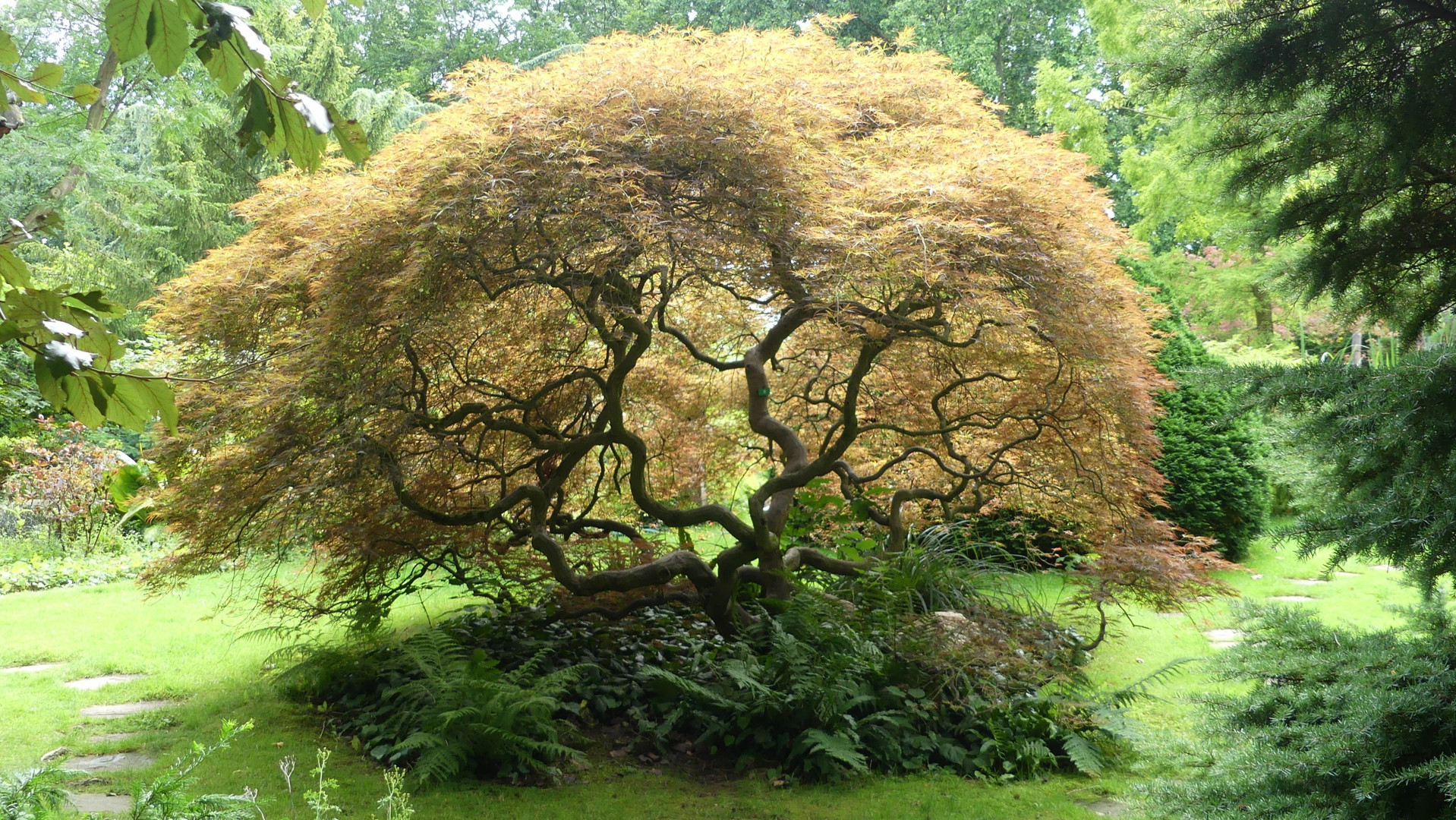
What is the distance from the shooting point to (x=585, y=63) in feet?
13.9

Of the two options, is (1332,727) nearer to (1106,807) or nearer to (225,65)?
(1106,807)

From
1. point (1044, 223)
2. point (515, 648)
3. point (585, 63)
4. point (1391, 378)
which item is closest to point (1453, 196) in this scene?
point (1391, 378)

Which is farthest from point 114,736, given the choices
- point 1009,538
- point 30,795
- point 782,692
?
point 1009,538

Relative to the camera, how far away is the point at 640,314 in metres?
4.96

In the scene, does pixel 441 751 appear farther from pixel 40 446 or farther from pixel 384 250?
pixel 40 446

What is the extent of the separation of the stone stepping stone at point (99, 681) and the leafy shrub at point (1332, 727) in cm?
515

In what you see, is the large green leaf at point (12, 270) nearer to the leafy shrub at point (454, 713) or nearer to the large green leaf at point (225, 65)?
the large green leaf at point (225, 65)

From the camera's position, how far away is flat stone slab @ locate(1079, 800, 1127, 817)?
3766 mm

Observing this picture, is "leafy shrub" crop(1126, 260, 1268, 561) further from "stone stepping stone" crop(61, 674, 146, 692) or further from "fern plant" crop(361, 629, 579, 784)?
"stone stepping stone" crop(61, 674, 146, 692)

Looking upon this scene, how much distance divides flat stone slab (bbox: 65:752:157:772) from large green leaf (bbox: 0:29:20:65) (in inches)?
132

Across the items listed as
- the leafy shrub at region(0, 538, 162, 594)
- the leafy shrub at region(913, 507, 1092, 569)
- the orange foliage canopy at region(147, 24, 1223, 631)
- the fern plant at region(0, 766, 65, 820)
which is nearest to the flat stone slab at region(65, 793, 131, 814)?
the fern plant at region(0, 766, 65, 820)

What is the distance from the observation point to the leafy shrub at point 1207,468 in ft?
27.2

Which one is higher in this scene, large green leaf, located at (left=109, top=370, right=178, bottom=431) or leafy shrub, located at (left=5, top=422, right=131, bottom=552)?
large green leaf, located at (left=109, top=370, right=178, bottom=431)

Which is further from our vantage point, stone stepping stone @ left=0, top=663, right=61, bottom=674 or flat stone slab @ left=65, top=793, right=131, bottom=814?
stone stepping stone @ left=0, top=663, right=61, bottom=674
